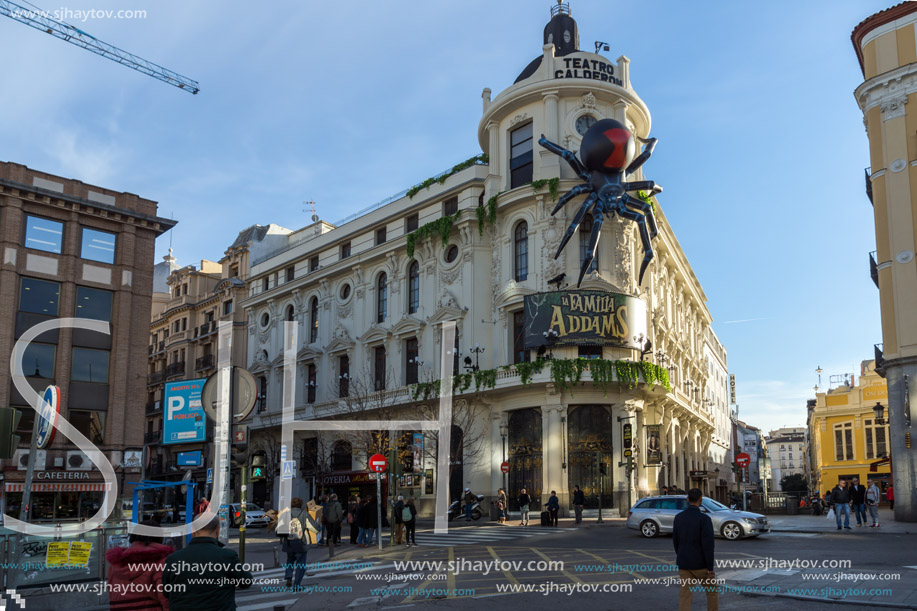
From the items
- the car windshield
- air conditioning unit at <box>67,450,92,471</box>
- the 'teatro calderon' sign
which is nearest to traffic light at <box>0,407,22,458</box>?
the car windshield

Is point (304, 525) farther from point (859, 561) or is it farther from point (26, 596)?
point (859, 561)

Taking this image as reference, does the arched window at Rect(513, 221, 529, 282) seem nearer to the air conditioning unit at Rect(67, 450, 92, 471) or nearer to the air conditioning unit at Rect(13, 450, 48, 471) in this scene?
the air conditioning unit at Rect(67, 450, 92, 471)

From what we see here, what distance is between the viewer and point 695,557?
970 centimetres

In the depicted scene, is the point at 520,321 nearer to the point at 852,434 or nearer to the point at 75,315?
the point at 75,315

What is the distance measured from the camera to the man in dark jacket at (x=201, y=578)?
6707 millimetres

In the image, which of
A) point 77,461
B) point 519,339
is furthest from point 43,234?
point 519,339

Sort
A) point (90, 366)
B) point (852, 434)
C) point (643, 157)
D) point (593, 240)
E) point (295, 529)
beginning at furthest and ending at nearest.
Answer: point (852, 434) < point (643, 157) < point (593, 240) < point (90, 366) < point (295, 529)

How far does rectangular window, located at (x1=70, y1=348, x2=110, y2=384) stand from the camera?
121ft

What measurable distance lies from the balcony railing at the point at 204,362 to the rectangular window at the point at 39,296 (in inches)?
1094

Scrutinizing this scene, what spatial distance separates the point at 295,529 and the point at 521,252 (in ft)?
93.0

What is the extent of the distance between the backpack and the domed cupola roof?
36.7m

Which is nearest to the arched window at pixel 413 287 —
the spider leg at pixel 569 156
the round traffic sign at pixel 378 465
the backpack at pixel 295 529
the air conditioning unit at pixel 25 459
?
the spider leg at pixel 569 156

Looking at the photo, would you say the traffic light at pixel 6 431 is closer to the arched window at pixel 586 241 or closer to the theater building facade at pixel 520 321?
the theater building facade at pixel 520 321

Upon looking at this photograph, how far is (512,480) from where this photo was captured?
39750 mm
